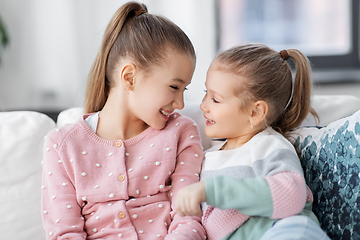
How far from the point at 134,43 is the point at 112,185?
44 cm

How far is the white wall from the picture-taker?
2.70 m

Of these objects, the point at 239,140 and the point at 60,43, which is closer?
the point at 239,140

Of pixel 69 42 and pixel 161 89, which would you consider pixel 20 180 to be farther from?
pixel 69 42

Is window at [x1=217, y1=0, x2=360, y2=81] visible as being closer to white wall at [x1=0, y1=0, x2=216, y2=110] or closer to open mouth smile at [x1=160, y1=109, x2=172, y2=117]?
white wall at [x1=0, y1=0, x2=216, y2=110]

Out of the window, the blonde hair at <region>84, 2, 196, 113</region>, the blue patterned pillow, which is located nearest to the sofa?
the blue patterned pillow

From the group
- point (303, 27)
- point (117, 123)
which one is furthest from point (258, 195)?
point (303, 27)

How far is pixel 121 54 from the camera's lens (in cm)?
120

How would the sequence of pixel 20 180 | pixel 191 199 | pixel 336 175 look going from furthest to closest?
pixel 20 180, pixel 336 175, pixel 191 199

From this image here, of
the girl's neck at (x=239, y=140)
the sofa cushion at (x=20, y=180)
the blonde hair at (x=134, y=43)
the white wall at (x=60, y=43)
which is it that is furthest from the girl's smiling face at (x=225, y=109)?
the white wall at (x=60, y=43)

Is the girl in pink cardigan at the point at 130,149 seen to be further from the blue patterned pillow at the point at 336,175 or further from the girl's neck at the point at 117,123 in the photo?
the blue patterned pillow at the point at 336,175

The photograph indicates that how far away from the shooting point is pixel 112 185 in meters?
1.11

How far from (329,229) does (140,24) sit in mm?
821

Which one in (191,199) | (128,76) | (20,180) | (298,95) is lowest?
(20,180)

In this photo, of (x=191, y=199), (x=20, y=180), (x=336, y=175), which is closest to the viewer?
(x=191, y=199)
